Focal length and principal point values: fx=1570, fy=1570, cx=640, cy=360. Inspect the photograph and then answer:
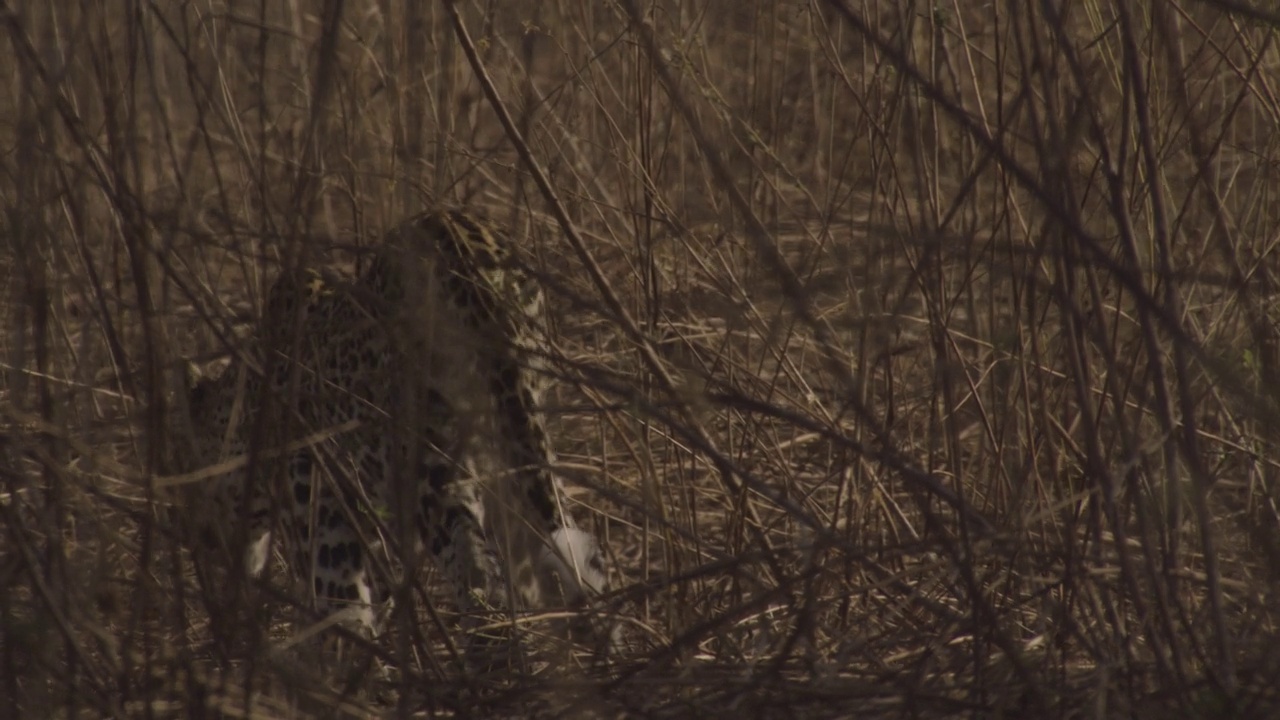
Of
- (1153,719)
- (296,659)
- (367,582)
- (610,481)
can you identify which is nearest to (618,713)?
(296,659)

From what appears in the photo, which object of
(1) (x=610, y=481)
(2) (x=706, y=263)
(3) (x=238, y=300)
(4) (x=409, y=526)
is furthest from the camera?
(3) (x=238, y=300)

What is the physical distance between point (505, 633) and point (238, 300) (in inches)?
125

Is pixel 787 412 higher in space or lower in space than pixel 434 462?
higher

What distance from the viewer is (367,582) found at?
4402 mm

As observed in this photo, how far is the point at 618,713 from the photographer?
2.56m

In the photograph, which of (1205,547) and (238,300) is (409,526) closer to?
(1205,547)

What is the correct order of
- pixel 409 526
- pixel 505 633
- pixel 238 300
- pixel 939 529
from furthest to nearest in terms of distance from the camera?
pixel 238 300, pixel 505 633, pixel 939 529, pixel 409 526

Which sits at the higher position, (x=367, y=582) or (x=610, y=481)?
(x=610, y=481)

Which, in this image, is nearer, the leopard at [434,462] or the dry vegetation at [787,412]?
the dry vegetation at [787,412]

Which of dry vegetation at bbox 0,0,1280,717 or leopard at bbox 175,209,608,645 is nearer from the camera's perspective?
dry vegetation at bbox 0,0,1280,717

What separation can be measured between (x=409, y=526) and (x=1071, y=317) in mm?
1025

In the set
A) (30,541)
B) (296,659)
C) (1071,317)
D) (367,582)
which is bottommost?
(367,582)

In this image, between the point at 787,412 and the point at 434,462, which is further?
the point at 434,462

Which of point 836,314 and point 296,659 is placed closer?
point 296,659
